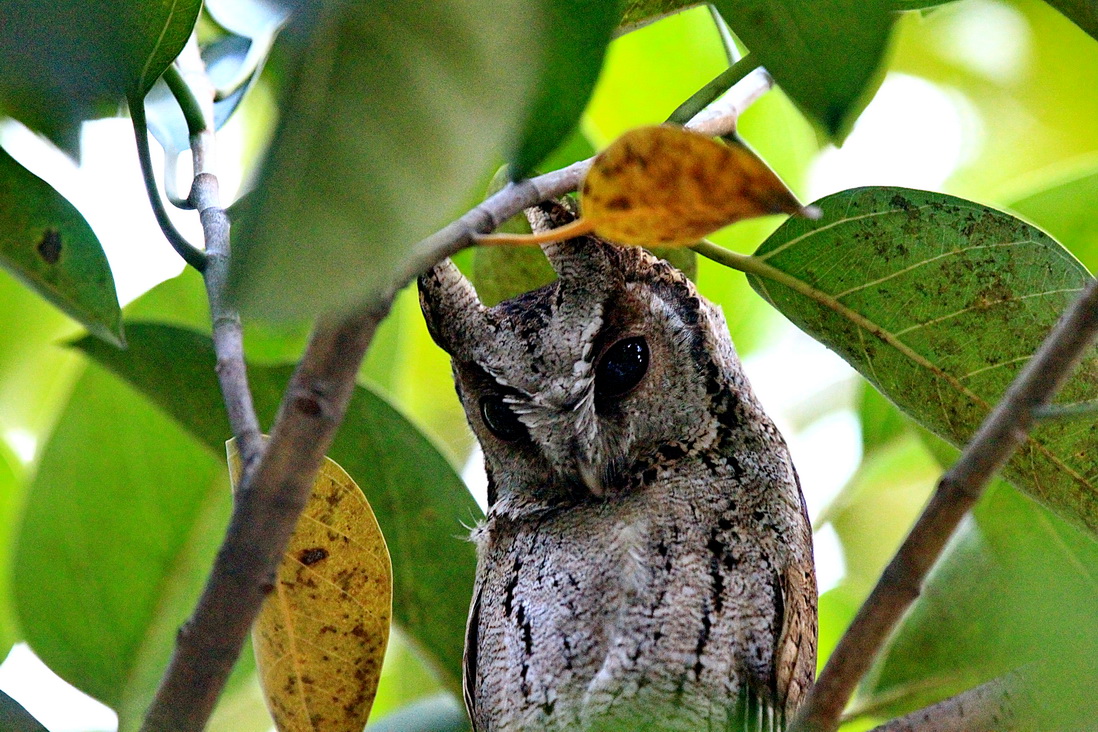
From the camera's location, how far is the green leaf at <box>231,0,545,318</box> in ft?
2.00

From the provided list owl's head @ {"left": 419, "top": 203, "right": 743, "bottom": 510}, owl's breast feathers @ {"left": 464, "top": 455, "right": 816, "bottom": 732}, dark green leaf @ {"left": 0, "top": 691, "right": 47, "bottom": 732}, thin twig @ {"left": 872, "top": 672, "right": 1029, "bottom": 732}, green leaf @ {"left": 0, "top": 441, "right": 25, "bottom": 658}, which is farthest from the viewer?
green leaf @ {"left": 0, "top": 441, "right": 25, "bottom": 658}

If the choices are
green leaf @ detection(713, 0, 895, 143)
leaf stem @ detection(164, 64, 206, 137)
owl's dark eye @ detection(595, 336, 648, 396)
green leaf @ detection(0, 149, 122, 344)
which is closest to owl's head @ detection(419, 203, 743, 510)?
owl's dark eye @ detection(595, 336, 648, 396)

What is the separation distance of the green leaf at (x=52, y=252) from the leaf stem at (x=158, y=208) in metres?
0.15

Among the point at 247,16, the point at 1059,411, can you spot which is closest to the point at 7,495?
the point at 247,16

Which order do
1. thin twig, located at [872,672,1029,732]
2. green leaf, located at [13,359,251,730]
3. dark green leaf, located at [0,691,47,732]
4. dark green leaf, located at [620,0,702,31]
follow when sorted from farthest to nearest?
green leaf, located at [13,359,251,730]
dark green leaf, located at [620,0,702,31]
thin twig, located at [872,672,1029,732]
dark green leaf, located at [0,691,47,732]

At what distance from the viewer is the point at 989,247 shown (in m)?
1.14

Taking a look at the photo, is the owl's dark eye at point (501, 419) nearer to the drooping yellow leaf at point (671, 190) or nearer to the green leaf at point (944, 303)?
the green leaf at point (944, 303)

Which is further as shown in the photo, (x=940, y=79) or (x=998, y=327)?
(x=940, y=79)

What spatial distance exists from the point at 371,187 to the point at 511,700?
3.78ft

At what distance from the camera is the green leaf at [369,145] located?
609mm

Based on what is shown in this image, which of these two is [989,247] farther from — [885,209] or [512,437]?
[512,437]

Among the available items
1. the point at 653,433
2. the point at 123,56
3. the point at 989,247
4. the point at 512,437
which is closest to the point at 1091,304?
the point at 989,247

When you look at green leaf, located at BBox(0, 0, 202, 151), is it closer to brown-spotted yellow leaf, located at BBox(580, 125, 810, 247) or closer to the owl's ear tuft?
brown-spotted yellow leaf, located at BBox(580, 125, 810, 247)

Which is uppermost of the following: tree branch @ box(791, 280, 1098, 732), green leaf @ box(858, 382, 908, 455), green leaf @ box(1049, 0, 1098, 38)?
green leaf @ box(858, 382, 908, 455)
